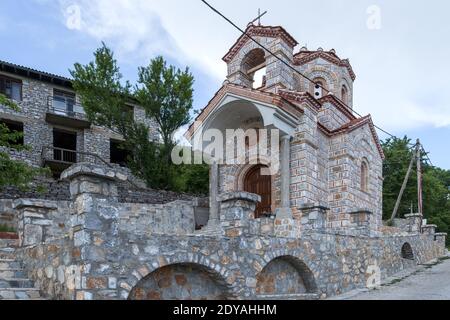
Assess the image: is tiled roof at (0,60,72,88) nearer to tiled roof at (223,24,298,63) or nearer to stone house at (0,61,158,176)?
stone house at (0,61,158,176)

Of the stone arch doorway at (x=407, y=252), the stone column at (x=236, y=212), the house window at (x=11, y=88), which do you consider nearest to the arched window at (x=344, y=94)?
the stone arch doorway at (x=407, y=252)

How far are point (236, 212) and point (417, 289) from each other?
182 inches

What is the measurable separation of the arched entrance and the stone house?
8.00 meters

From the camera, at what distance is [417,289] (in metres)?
8.59

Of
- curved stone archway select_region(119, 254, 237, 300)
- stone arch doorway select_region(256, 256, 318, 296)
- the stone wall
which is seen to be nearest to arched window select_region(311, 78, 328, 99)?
the stone wall

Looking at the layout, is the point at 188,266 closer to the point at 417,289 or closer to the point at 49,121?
the point at 417,289

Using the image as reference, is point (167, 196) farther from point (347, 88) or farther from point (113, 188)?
point (113, 188)

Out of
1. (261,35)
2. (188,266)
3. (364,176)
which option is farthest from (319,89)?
(188,266)

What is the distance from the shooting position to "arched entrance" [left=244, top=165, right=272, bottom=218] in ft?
44.3

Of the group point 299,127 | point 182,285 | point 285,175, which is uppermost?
point 299,127

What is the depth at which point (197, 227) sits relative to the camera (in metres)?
15.0

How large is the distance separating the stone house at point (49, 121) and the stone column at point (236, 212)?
45.2 ft

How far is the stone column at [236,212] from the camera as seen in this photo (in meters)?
6.55
